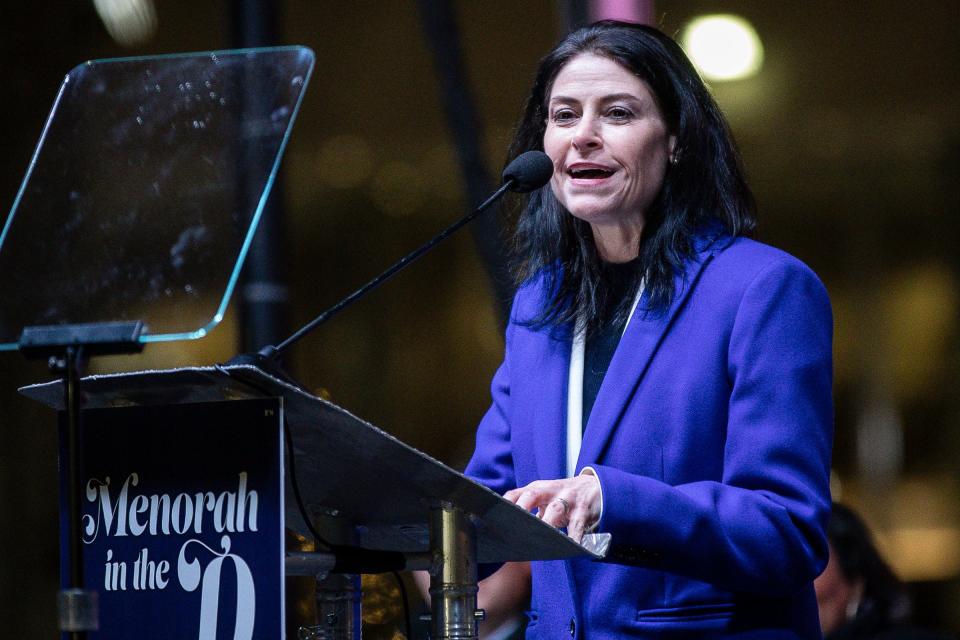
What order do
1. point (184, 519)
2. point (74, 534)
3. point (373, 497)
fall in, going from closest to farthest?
point (74, 534)
point (184, 519)
point (373, 497)

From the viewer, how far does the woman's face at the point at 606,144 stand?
77.2 inches

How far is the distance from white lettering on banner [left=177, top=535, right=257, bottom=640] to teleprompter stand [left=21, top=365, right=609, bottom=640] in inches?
2.8

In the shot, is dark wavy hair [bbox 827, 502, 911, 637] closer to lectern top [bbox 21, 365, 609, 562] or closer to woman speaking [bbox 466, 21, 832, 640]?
woman speaking [bbox 466, 21, 832, 640]

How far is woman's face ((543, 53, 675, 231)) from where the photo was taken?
196 cm

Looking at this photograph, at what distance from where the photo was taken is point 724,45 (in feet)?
19.4

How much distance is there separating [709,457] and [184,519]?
26.4 inches

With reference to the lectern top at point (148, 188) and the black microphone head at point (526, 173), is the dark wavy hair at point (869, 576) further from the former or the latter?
the lectern top at point (148, 188)

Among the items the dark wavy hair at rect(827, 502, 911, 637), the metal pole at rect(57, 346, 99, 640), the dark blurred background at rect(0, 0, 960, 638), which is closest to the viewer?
the metal pole at rect(57, 346, 99, 640)

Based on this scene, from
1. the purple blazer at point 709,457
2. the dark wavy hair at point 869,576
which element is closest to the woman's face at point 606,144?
the purple blazer at point 709,457

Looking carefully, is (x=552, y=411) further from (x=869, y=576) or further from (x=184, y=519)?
(x=869, y=576)

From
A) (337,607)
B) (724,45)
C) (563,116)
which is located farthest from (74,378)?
(724,45)

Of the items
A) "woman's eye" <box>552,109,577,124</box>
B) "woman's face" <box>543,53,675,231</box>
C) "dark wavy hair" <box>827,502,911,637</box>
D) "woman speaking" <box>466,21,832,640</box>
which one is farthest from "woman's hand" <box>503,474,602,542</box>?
"dark wavy hair" <box>827,502,911,637</box>

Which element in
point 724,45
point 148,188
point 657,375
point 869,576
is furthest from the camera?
point 724,45

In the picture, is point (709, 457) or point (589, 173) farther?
point (589, 173)
